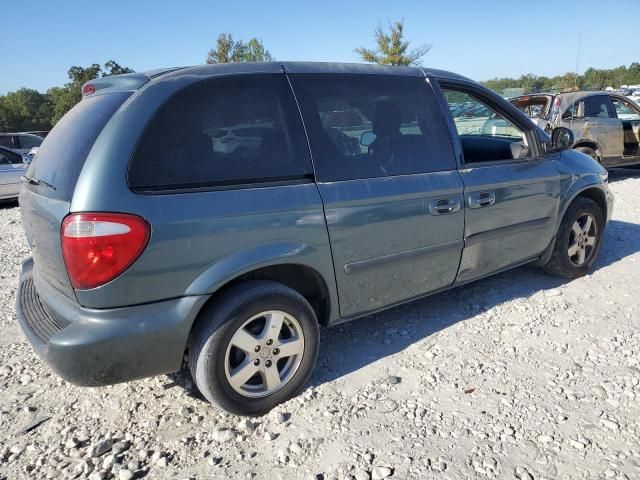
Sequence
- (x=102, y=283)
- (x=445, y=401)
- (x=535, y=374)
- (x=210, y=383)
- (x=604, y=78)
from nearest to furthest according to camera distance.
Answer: (x=102, y=283) → (x=210, y=383) → (x=445, y=401) → (x=535, y=374) → (x=604, y=78)

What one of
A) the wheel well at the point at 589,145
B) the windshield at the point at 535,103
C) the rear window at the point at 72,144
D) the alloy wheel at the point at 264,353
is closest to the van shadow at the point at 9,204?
the rear window at the point at 72,144

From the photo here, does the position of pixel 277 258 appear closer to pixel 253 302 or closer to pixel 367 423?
pixel 253 302

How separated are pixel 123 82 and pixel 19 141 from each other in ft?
42.2

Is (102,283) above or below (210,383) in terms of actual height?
above

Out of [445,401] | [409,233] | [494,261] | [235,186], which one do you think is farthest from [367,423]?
[494,261]

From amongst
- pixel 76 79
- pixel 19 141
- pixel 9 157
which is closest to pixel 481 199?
pixel 9 157

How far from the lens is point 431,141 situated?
10.5 feet

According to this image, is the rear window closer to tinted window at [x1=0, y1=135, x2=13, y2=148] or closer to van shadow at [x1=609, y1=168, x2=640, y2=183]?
van shadow at [x1=609, y1=168, x2=640, y2=183]

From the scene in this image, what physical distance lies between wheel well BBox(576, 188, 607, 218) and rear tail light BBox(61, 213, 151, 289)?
3776 mm

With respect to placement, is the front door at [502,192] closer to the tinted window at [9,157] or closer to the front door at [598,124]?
the front door at [598,124]

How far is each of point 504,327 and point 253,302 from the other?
77.9 inches

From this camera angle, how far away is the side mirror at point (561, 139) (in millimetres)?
3935

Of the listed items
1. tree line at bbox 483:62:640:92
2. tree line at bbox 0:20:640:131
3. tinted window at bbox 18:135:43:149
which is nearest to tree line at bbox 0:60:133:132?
tree line at bbox 0:20:640:131

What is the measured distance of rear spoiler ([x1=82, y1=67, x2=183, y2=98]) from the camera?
2438 millimetres
